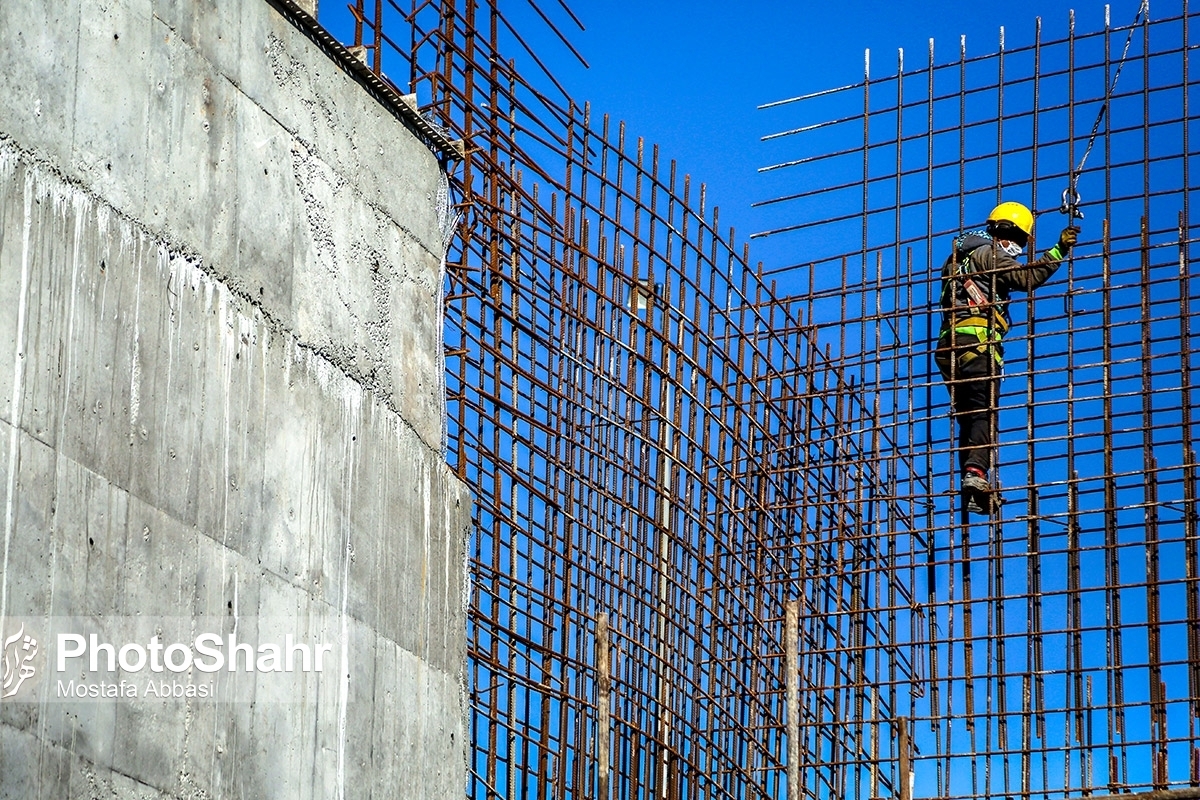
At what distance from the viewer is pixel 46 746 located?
23.1ft

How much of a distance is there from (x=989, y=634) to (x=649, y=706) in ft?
7.85

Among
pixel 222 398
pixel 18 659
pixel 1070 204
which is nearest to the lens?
pixel 18 659

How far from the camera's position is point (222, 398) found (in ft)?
26.8

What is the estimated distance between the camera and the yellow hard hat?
15617 mm

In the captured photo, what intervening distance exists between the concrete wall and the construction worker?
6.02 metres

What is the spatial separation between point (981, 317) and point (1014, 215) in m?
0.85

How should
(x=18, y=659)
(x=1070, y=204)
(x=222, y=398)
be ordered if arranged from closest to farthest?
(x=18, y=659) < (x=222, y=398) < (x=1070, y=204)

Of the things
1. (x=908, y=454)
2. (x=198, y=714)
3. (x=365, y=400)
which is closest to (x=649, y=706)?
(x=908, y=454)

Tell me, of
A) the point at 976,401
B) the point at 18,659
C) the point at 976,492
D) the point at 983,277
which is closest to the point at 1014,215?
the point at 983,277

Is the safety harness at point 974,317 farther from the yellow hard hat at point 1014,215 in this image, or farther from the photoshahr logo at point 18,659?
the photoshahr logo at point 18,659

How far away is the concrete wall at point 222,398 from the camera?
7.20 m

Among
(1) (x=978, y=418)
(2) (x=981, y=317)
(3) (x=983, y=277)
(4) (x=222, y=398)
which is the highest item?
(3) (x=983, y=277)

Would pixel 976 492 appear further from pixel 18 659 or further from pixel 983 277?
pixel 18 659

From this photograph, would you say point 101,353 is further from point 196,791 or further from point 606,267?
point 606,267
